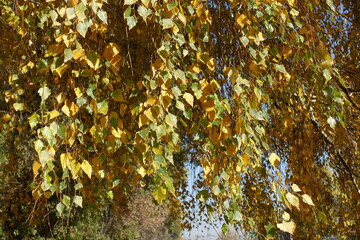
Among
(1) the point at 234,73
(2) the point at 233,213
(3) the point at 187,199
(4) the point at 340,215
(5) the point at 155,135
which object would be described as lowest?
(2) the point at 233,213

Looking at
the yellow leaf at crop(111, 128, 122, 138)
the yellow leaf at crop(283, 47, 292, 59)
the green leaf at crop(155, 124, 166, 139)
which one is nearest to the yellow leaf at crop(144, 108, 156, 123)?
the green leaf at crop(155, 124, 166, 139)

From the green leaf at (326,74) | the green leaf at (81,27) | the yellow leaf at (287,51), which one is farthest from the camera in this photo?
the yellow leaf at (287,51)

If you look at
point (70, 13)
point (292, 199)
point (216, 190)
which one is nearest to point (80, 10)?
point (70, 13)

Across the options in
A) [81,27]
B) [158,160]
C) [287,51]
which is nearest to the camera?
[81,27]

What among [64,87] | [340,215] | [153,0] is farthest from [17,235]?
[153,0]

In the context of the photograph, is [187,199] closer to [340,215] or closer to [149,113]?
[340,215]

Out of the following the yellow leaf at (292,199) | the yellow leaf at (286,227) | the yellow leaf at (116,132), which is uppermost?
the yellow leaf at (116,132)

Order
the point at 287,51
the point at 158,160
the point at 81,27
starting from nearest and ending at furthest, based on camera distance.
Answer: the point at 81,27 → the point at 158,160 → the point at 287,51

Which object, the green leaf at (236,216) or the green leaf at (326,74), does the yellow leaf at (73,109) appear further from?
the green leaf at (326,74)

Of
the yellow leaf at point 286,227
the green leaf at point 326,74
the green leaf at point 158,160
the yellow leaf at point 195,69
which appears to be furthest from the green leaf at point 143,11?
the yellow leaf at point 286,227

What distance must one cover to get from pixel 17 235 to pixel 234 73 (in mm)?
6701

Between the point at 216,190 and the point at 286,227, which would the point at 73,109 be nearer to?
the point at 216,190

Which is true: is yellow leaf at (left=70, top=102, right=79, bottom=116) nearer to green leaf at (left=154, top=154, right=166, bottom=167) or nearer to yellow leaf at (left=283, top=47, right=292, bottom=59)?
green leaf at (left=154, top=154, right=166, bottom=167)

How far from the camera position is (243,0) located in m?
1.18
